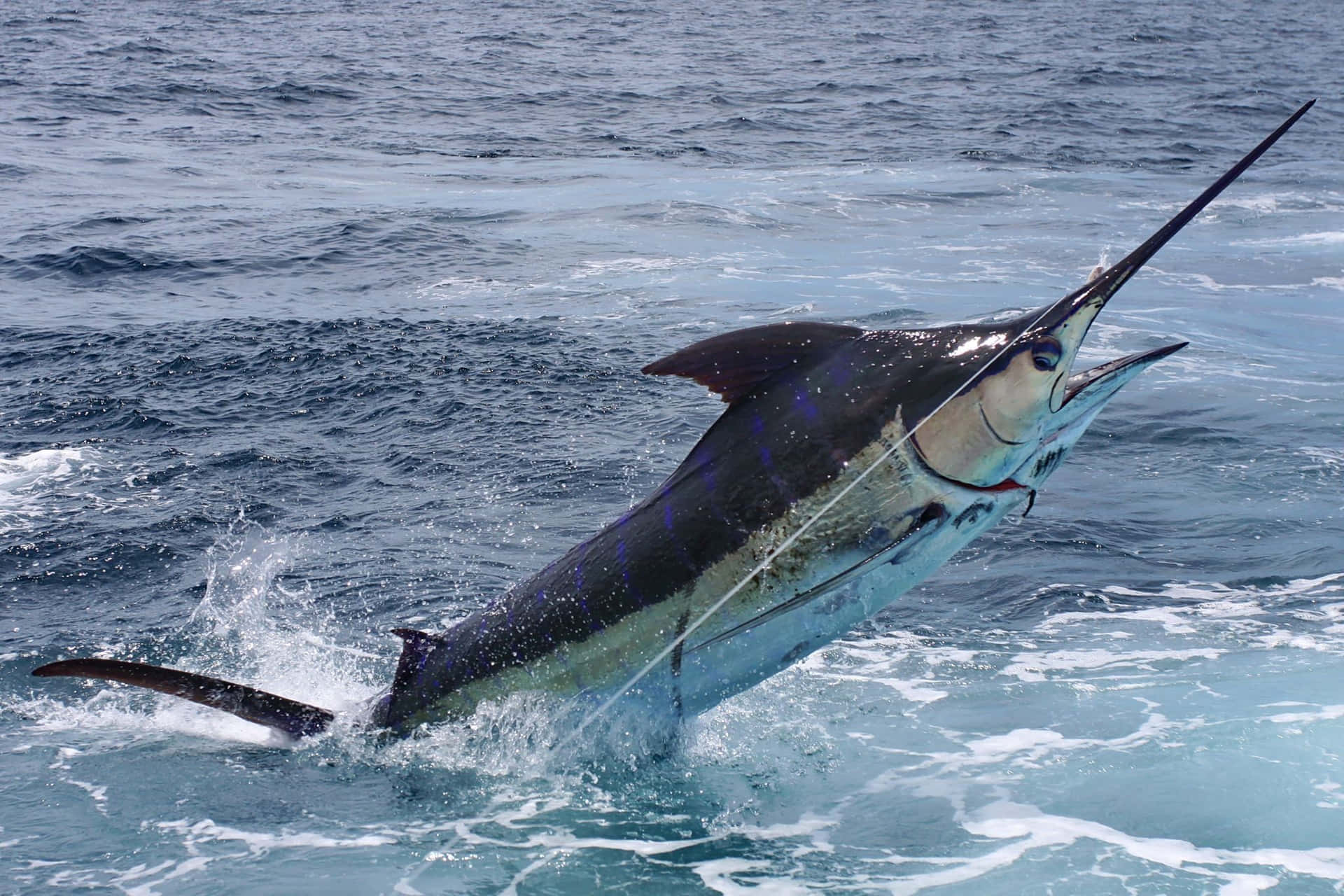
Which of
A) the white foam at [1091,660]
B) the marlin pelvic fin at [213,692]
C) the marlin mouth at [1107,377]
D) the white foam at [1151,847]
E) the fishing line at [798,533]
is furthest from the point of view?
the white foam at [1091,660]

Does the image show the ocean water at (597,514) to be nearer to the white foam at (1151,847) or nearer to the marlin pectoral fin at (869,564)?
the white foam at (1151,847)

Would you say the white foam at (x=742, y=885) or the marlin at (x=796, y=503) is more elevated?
the marlin at (x=796, y=503)

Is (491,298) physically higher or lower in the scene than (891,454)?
lower

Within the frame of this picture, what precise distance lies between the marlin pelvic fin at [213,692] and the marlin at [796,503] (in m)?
0.02

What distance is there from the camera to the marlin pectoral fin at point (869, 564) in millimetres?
4359

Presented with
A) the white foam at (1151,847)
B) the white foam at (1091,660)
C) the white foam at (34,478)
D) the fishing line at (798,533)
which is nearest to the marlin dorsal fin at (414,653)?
the fishing line at (798,533)

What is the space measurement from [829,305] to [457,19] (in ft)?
138

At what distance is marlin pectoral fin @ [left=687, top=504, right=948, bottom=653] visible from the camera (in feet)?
14.3

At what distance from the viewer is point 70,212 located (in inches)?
789

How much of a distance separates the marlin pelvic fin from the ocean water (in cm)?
16

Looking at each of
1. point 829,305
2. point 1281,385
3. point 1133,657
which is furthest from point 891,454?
point 829,305

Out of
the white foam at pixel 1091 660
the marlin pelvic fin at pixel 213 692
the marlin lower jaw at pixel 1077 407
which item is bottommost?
the white foam at pixel 1091 660

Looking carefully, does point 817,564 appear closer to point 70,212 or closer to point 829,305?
point 829,305

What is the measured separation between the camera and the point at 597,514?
366 inches
